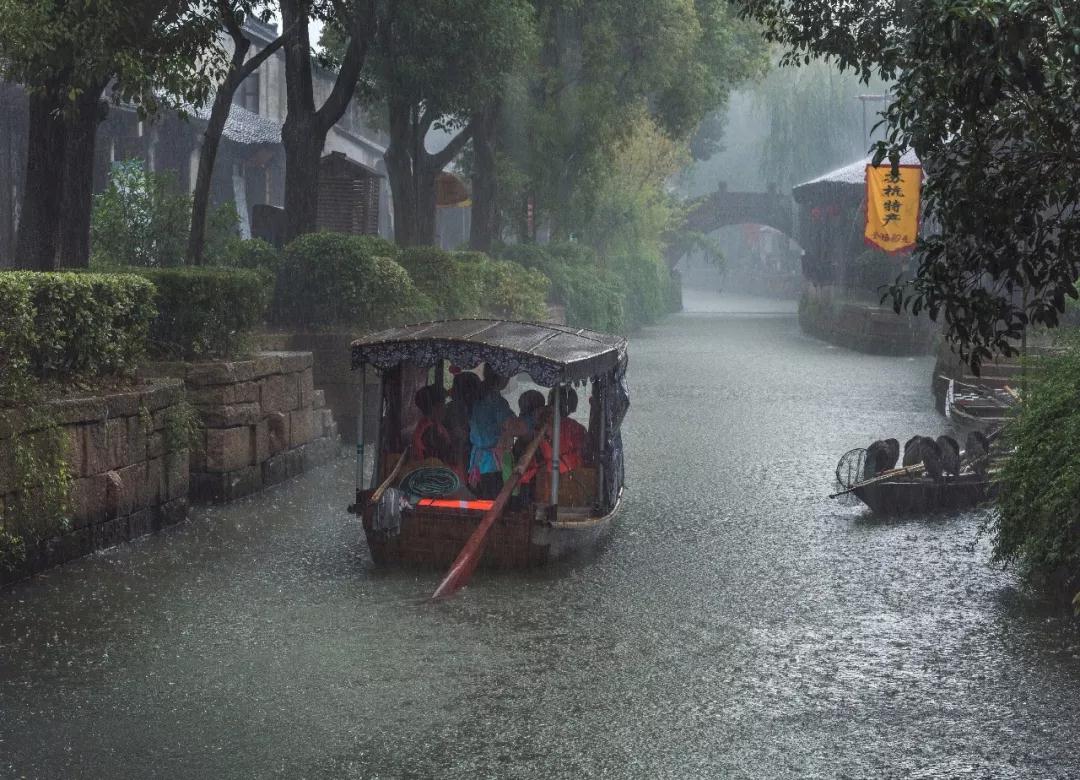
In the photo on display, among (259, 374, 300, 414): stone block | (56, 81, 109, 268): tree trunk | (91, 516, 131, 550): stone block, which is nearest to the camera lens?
(91, 516, 131, 550): stone block

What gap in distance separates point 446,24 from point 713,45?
17.3 m

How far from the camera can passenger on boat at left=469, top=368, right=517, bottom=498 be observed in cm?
1193

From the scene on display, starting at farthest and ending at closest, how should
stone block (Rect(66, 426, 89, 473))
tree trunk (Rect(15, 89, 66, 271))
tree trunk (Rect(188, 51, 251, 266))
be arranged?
tree trunk (Rect(188, 51, 251, 266)) → tree trunk (Rect(15, 89, 66, 271)) → stone block (Rect(66, 426, 89, 473))

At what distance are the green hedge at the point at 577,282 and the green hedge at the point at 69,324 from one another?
20.9m

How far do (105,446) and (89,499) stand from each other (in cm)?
44

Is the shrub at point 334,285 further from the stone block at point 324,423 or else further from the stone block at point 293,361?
the stone block at point 293,361

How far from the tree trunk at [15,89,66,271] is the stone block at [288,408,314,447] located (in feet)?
9.66

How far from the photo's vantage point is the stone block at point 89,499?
11102 mm

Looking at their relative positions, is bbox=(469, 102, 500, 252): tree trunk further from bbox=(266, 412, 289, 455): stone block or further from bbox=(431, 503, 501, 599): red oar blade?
bbox=(431, 503, 501, 599): red oar blade

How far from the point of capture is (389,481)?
38.0 ft

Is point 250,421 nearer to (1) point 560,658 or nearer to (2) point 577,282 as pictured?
(1) point 560,658

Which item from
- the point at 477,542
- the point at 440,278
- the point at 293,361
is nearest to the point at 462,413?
the point at 477,542

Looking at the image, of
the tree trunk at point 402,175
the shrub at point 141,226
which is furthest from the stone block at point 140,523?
the tree trunk at point 402,175

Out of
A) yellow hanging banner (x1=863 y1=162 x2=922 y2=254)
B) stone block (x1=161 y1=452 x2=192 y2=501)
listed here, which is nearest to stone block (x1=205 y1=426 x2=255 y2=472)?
stone block (x1=161 y1=452 x2=192 y2=501)
